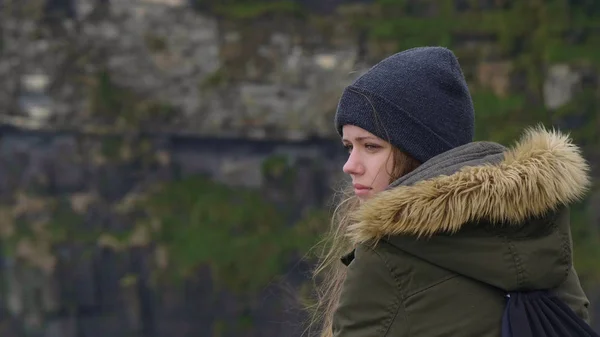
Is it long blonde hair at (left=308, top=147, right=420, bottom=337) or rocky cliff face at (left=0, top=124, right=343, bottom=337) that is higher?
long blonde hair at (left=308, top=147, right=420, bottom=337)

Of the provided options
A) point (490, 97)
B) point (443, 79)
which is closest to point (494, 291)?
point (443, 79)

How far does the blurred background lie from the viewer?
6750 millimetres

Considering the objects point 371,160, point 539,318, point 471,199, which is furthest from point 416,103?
point 539,318

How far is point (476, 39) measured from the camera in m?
6.84

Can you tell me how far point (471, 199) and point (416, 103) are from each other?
0.20 m

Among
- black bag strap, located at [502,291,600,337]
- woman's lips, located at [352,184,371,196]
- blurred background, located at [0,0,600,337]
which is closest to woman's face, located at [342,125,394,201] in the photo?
woman's lips, located at [352,184,371,196]

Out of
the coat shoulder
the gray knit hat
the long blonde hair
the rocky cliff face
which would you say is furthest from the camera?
the rocky cliff face

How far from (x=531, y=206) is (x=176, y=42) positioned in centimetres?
604

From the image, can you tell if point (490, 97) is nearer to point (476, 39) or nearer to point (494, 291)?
point (476, 39)

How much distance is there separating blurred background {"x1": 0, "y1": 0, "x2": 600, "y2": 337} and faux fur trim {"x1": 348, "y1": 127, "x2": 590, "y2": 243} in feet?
18.1

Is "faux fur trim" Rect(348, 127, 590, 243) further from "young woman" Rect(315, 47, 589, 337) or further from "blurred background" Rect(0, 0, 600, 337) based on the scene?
"blurred background" Rect(0, 0, 600, 337)

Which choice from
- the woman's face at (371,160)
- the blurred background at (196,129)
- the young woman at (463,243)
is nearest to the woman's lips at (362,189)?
the woman's face at (371,160)

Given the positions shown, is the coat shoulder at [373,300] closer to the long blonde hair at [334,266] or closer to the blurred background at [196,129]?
the long blonde hair at [334,266]

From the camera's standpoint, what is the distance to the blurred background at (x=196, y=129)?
6750 mm
